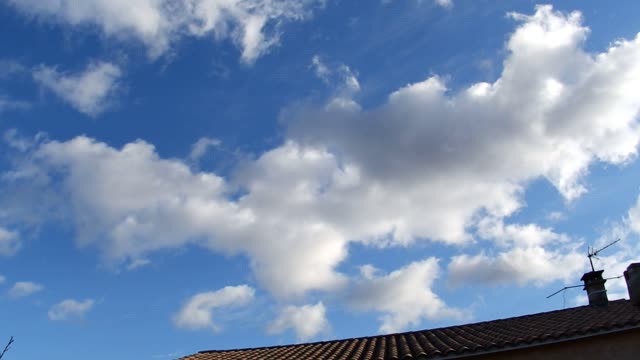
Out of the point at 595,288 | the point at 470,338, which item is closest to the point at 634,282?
the point at 595,288

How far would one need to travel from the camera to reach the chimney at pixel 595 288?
57.8 feet

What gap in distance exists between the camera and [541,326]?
14.9 m

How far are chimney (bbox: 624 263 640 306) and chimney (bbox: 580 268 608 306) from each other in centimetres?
213

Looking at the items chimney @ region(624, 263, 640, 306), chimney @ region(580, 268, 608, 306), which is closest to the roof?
chimney @ region(624, 263, 640, 306)

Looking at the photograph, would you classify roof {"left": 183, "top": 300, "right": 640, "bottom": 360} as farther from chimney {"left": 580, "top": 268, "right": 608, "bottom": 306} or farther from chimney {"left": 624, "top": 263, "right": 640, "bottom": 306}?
chimney {"left": 580, "top": 268, "right": 608, "bottom": 306}

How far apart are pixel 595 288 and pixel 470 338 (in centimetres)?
521

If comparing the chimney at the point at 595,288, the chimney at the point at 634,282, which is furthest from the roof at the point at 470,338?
the chimney at the point at 595,288

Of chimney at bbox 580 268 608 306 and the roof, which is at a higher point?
chimney at bbox 580 268 608 306

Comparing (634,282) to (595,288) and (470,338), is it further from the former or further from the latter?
(470,338)

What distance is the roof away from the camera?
1302cm

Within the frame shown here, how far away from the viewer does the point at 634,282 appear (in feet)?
49.3

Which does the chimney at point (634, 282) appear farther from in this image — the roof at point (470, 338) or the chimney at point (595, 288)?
the chimney at point (595, 288)

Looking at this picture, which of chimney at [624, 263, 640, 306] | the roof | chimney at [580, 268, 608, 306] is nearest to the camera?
the roof

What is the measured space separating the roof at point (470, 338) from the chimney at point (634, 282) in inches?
8.4
